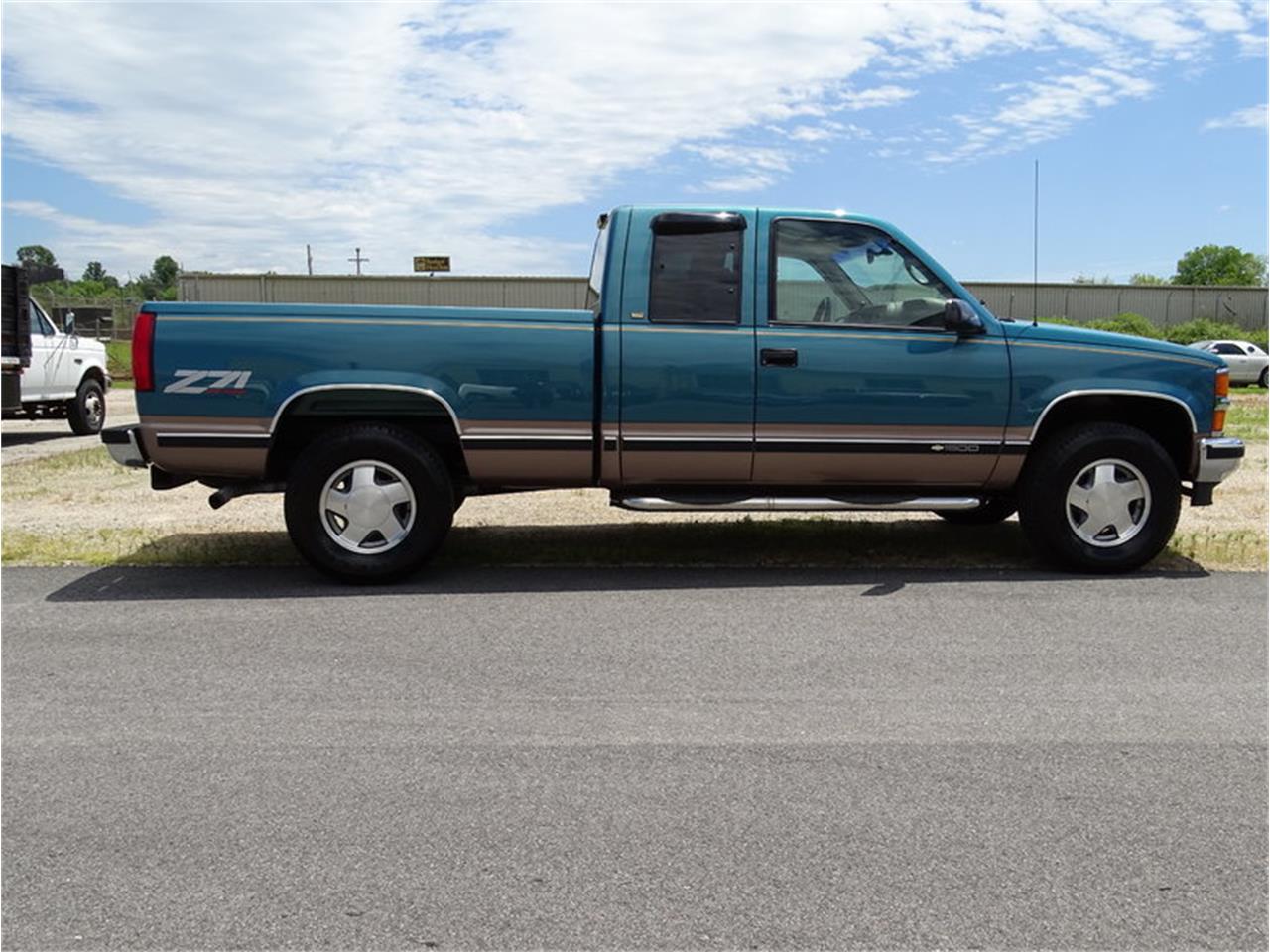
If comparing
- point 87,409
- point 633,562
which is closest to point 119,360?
point 87,409

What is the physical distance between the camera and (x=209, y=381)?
663 cm

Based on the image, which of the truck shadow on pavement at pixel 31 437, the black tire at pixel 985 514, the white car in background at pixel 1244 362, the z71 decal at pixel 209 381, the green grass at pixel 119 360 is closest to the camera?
the z71 decal at pixel 209 381

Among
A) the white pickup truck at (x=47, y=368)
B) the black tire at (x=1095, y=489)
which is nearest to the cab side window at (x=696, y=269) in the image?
the black tire at (x=1095, y=489)

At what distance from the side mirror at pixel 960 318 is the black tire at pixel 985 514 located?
131cm

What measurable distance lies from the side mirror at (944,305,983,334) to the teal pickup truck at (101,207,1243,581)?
20 mm

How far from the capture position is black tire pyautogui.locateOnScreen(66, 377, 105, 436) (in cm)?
1703

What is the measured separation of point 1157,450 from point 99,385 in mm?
15411

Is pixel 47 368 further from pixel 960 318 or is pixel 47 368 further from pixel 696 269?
pixel 960 318

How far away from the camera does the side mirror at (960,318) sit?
6828 millimetres

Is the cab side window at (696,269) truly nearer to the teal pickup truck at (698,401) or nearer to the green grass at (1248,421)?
the teal pickup truck at (698,401)

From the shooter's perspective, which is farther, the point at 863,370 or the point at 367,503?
the point at 863,370

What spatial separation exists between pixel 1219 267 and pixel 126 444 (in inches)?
3939

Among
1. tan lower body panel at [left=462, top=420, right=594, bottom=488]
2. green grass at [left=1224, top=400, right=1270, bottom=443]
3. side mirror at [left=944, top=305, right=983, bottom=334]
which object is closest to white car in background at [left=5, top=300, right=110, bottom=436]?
tan lower body panel at [left=462, top=420, right=594, bottom=488]

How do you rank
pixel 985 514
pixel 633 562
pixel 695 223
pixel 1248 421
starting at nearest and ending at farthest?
pixel 695 223 < pixel 633 562 < pixel 985 514 < pixel 1248 421
